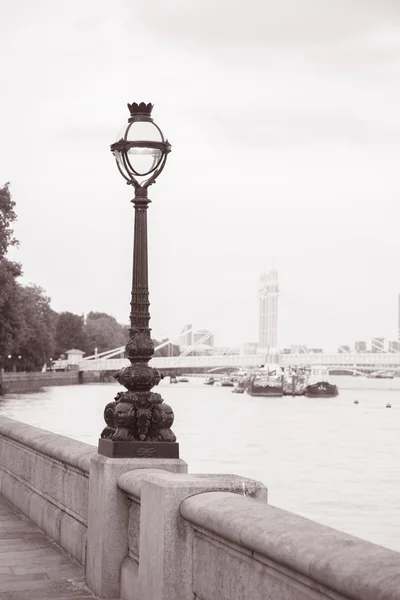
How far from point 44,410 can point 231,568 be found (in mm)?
77474

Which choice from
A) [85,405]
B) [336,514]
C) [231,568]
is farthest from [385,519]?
[85,405]

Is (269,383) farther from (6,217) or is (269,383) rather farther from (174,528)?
(174,528)

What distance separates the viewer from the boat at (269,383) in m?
144

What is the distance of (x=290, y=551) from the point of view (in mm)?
4660

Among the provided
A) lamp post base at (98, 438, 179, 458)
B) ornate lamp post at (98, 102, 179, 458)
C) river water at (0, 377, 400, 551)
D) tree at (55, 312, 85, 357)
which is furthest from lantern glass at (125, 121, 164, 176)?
tree at (55, 312, 85, 357)

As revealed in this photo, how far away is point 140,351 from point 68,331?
167 m

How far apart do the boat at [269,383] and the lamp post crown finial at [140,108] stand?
135073 mm

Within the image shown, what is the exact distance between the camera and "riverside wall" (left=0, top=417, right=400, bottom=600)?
4320 millimetres

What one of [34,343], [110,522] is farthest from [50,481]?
[34,343]

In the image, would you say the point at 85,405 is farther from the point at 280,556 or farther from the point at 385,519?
the point at 280,556

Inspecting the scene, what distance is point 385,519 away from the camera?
3334cm

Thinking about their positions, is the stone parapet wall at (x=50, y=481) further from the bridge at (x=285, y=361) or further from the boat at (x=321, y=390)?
the boat at (x=321, y=390)

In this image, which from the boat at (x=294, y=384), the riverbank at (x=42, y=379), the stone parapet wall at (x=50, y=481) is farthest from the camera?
the boat at (x=294, y=384)

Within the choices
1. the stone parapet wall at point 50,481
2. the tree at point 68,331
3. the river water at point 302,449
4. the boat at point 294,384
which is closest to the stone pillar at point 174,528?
the stone parapet wall at point 50,481
